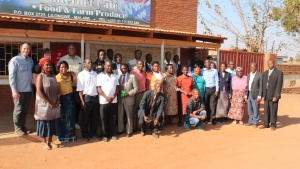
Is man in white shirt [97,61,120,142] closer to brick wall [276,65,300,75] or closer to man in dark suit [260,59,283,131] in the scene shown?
man in dark suit [260,59,283,131]

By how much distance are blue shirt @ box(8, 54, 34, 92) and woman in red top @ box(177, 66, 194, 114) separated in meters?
3.56

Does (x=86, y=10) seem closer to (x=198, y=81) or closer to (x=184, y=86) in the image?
(x=184, y=86)

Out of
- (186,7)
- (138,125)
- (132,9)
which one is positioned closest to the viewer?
(138,125)

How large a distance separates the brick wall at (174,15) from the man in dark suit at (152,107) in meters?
4.75

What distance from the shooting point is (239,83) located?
8094 millimetres

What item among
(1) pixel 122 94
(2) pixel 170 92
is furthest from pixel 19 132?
(2) pixel 170 92

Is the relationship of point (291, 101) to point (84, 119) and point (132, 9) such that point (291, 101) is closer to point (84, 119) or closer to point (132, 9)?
point (132, 9)

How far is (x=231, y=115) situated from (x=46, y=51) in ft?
17.2

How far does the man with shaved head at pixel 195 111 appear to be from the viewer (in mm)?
7320

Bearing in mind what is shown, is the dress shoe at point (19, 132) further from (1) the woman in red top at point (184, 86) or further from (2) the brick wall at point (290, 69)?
(2) the brick wall at point (290, 69)

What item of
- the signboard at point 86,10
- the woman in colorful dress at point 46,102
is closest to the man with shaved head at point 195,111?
the woman in colorful dress at point 46,102

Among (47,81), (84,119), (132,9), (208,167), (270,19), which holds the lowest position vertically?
(208,167)

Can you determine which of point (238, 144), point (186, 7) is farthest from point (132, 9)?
point (238, 144)

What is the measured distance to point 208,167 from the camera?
4926 millimetres
